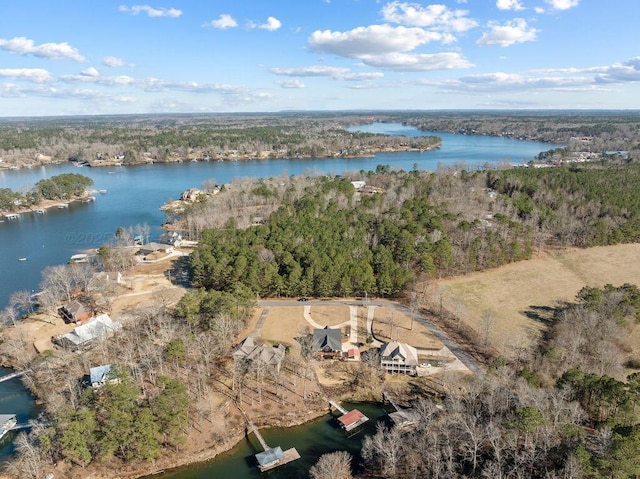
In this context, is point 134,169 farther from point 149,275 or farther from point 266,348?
point 266,348


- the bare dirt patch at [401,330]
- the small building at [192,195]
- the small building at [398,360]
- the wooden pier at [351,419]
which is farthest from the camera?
the small building at [192,195]

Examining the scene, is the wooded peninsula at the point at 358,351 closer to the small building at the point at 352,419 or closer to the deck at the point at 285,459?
the small building at the point at 352,419

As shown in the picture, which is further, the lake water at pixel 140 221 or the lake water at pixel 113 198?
the lake water at pixel 113 198

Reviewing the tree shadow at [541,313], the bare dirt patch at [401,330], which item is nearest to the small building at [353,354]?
the bare dirt patch at [401,330]

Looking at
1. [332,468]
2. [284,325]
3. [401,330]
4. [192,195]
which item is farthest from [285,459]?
[192,195]

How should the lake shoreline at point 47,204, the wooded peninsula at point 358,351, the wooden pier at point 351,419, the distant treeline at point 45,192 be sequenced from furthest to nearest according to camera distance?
the lake shoreline at point 47,204 → the distant treeline at point 45,192 → the wooden pier at point 351,419 → the wooded peninsula at point 358,351

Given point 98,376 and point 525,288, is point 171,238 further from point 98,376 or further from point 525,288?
point 525,288

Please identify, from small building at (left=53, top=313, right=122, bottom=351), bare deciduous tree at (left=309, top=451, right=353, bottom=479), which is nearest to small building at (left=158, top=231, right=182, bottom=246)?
small building at (left=53, top=313, right=122, bottom=351)

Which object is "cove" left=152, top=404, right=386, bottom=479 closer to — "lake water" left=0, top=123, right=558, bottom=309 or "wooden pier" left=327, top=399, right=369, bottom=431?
"wooden pier" left=327, top=399, right=369, bottom=431
